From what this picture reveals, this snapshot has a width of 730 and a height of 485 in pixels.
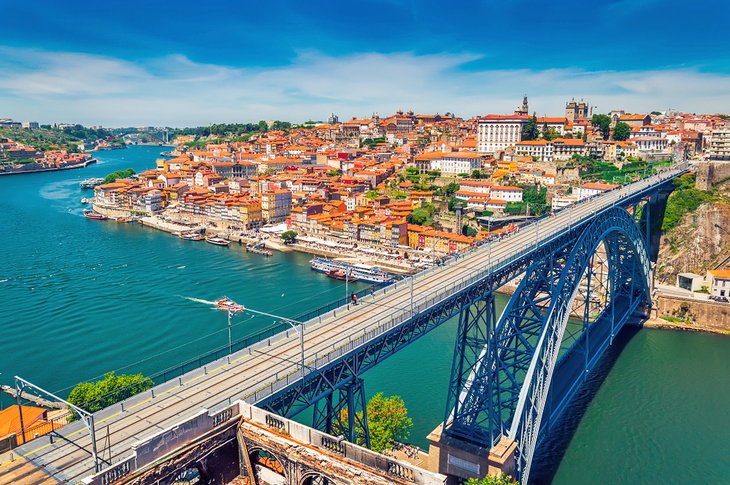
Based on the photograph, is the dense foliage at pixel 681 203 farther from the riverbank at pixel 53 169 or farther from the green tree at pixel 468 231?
the riverbank at pixel 53 169

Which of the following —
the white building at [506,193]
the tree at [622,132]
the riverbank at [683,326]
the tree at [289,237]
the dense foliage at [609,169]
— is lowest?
the riverbank at [683,326]

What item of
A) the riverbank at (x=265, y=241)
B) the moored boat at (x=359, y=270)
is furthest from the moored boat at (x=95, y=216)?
the moored boat at (x=359, y=270)

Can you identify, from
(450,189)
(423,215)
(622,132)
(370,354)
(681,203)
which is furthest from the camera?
(622,132)

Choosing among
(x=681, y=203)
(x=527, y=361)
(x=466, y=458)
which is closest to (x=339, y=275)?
(x=527, y=361)

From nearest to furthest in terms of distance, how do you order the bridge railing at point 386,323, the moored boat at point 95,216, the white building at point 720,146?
the bridge railing at point 386,323 → the white building at point 720,146 → the moored boat at point 95,216

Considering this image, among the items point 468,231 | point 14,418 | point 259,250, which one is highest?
point 468,231

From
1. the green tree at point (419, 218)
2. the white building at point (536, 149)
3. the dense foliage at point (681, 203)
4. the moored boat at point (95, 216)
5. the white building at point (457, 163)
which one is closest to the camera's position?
the dense foliage at point (681, 203)

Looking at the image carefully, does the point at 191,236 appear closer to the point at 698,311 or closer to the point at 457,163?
the point at 457,163
